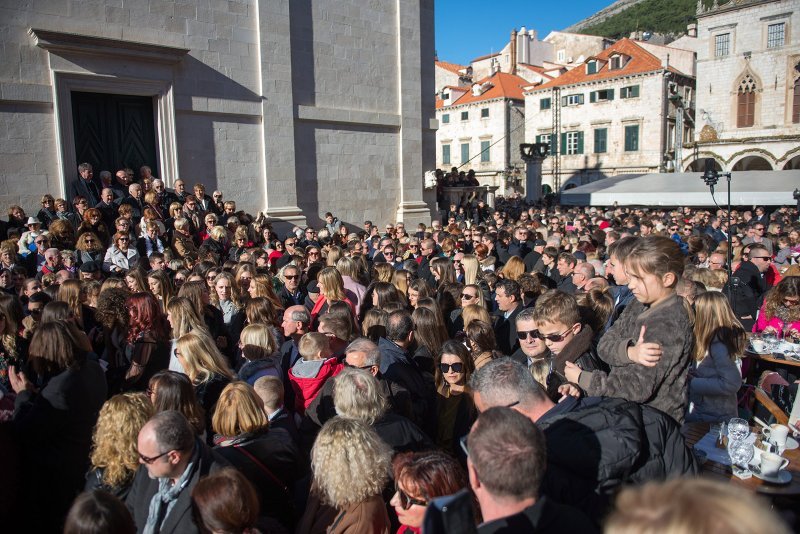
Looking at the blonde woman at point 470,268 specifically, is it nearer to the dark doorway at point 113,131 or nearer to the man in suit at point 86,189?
the man in suit at point 86,189

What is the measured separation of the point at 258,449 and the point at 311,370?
1.13m

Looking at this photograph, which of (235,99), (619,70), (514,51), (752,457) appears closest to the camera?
(752,457)

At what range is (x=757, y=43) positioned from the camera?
3512 cm

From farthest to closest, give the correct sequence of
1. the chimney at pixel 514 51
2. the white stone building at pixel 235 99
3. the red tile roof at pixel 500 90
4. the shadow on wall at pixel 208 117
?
the chimney at pixel 514 51
the red tile roof at pixel 500 90
the shadow on wall at pixel 208 117
the white stone building at pixel 235 99

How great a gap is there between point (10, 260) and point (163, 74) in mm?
6709

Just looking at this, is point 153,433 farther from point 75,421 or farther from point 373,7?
point 373,7

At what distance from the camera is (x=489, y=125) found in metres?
44.8

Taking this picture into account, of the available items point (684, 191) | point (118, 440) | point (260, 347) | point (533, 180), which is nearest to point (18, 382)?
point (118, 440)

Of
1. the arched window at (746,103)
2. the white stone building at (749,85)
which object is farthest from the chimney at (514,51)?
the arched window at (746,103)

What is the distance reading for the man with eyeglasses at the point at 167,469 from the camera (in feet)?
8.45

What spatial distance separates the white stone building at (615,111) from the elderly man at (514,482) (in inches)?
1581

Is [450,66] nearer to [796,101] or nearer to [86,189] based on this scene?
[796,101]

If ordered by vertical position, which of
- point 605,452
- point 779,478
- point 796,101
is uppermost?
point 796,101

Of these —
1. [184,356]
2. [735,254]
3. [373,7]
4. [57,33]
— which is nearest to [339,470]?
[184,356]
